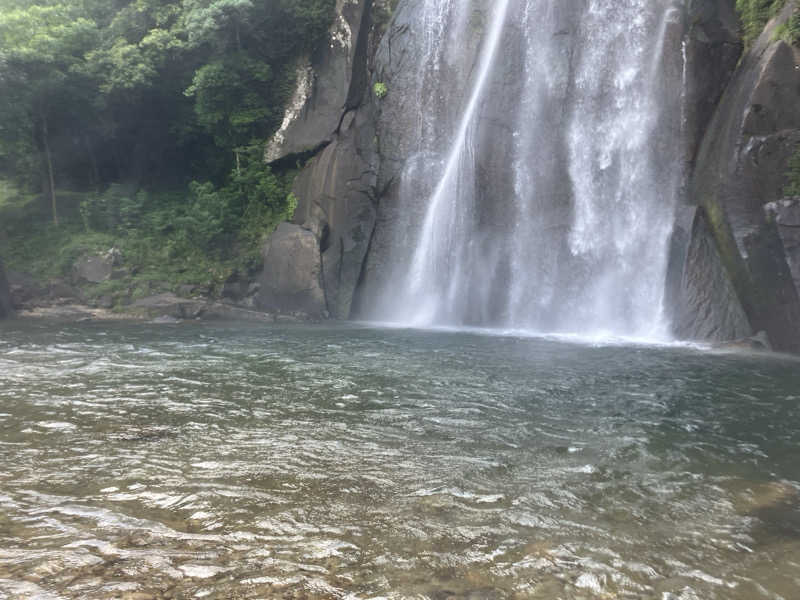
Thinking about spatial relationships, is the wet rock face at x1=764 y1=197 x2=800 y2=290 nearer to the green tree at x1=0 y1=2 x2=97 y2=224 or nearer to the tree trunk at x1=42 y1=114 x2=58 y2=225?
the green tree at x1=0 y1=2 x2=97 y2=224

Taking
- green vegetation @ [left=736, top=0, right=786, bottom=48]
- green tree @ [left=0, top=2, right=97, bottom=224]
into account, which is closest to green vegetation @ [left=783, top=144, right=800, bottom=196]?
green vegetation @ [left=736, top=0, right=786, bottom=48]

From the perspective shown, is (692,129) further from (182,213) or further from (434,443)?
(182,213)

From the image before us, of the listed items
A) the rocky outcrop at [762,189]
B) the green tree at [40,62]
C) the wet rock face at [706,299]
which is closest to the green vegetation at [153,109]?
the green tree at [40,62]

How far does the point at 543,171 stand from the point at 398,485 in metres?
13.4

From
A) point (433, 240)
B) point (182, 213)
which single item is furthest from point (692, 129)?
point (182, 213)

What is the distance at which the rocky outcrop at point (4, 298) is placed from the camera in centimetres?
1738

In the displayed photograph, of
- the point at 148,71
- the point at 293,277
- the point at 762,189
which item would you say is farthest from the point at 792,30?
the point at 148,71

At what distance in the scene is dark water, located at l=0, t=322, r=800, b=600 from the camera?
309 centimetres

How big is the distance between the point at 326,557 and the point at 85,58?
23.6m

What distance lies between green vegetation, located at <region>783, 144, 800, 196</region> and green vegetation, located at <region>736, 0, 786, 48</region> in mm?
3493

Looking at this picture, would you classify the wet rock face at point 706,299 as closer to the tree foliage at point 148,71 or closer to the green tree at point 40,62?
the tree foliage at point 148,71

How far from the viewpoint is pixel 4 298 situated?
1766cm

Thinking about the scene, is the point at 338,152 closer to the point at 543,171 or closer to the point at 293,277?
the point at 293,277

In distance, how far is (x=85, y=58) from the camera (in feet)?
70.9
